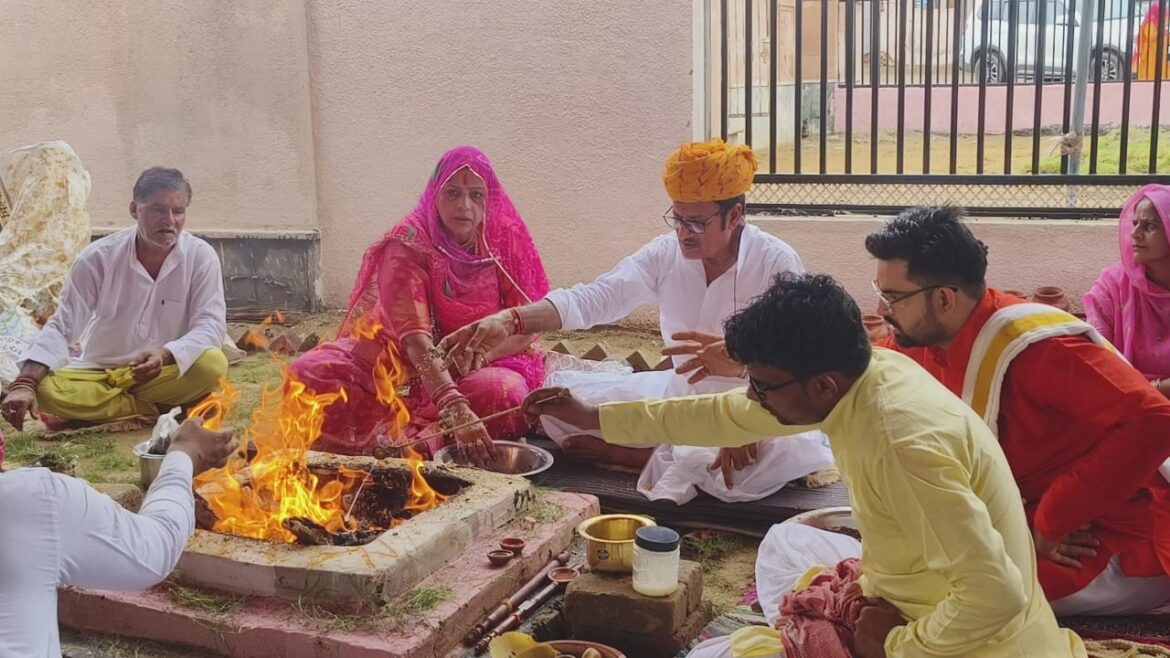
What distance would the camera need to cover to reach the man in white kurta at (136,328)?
22.4 ft

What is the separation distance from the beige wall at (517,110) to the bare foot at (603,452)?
378 centimetres

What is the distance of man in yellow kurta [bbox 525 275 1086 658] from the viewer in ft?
8.79

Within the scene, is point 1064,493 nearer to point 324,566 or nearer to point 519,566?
point 519,566

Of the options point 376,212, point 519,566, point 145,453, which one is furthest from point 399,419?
point 376,212

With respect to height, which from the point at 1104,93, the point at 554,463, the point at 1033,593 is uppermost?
the point at 1104,93

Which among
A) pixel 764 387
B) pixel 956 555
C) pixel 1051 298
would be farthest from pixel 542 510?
pixel 1051 298

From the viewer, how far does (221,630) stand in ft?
12.7

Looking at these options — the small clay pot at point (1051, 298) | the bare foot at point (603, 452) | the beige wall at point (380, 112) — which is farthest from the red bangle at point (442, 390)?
the beige wall at point (380, 112)

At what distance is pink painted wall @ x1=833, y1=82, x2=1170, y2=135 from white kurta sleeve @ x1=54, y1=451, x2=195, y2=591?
40.4 feet

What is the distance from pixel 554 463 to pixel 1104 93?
36.3ft

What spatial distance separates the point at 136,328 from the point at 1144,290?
5.72 metres

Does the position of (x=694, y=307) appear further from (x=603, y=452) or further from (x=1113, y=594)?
(x=1113, y=594)

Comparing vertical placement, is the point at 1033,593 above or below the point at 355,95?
below

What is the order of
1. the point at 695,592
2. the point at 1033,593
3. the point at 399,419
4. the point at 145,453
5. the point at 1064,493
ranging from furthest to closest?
the point at 399,419 < the point at 145,453 < the point at 695,592 < the point at 1064,493 < the point at 1033,593
